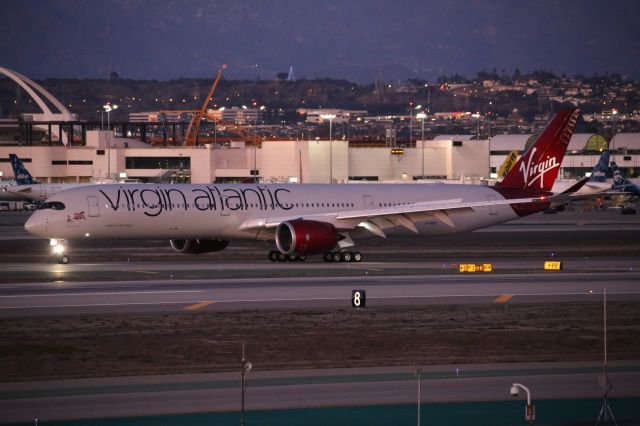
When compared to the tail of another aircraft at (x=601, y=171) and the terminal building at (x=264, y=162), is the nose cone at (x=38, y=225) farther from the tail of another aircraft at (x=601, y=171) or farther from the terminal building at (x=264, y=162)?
the tail of another aircraft at (x=601, y=171)

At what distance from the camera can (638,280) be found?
45.9 meters

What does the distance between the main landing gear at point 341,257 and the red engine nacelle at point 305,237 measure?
44.4 inches

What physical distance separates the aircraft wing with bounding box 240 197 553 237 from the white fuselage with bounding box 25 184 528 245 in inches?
2.8

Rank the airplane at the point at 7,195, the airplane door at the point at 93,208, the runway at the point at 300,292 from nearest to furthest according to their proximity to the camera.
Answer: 1. the runway at the point at 300,292
2. the airplane door at the point at 93,208
3. the airplane at the point at 7,195

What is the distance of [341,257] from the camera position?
179 feet

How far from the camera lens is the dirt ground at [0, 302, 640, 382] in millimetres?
28172

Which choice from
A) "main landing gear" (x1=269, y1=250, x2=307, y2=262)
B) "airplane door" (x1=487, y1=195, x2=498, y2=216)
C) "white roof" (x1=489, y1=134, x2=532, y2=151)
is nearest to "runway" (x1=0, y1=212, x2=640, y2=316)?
"main landing gear" (x1=269, y1=250, x2=307, y2=262)

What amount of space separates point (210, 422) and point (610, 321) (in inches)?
667

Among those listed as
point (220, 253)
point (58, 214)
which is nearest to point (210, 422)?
point (58, 214)

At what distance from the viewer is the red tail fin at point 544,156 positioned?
6141 centimetres

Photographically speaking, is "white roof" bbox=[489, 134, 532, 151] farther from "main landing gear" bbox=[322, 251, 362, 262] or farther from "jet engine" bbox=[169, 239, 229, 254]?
"main landing gear" bbox=[322, 251, 362, 262]

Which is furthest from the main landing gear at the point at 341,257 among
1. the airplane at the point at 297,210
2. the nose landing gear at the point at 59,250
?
the nose landing gear at the point at 59,250

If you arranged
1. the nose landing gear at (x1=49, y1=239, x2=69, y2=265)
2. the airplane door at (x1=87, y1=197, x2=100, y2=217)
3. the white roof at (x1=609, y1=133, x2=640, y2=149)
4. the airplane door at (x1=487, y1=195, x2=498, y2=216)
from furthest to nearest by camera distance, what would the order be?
the white roof at (x1=609, y1=133, x2=640, y2=149) → the airplane door at (x1=487, y1=195, x2=498, y2=216) → the nose landing gear at (x1=49, y1=239, x2=69, y2=265) → the airplane door at (x1=87, y1=197, x2=100, y2=217)

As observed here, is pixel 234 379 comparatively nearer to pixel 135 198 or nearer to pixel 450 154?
pixel 135 198
